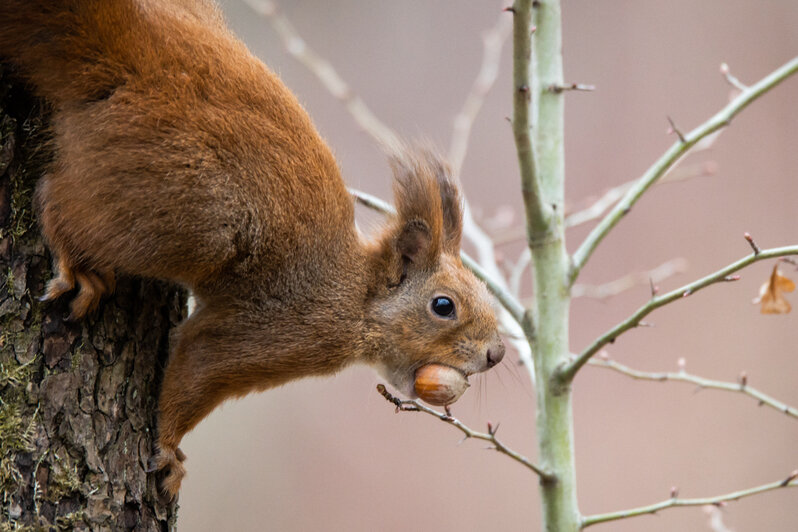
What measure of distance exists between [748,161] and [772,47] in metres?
0.72

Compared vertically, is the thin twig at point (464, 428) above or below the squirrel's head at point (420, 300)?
below

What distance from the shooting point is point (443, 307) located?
7.68 ft

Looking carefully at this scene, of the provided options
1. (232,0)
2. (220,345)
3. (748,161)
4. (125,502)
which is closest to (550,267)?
(220,345)

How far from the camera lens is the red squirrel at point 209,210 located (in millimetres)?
1829

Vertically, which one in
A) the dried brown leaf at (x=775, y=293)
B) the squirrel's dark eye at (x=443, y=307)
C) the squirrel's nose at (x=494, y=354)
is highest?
the squirrel's dark eye at (x=443, y=307)

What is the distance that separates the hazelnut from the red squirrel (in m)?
0.06

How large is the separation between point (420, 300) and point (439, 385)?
258 mm

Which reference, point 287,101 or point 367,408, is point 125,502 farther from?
point 367,408

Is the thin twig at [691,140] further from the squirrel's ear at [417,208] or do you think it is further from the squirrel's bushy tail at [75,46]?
the squirrel's bushy tail at [75,46]

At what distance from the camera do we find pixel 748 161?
4.97 m

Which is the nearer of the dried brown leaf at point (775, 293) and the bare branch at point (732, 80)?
the dried brown leaf at point (775, 293)

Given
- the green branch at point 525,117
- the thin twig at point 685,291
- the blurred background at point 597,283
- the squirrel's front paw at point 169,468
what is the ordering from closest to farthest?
the thin twig at point 685,291 < the green branch at point 525,117 < the squirrel's front paw at point 169,468 < the blurred background at point 597,283

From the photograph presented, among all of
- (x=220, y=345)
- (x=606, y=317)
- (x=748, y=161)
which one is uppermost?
(x=748, y=161)

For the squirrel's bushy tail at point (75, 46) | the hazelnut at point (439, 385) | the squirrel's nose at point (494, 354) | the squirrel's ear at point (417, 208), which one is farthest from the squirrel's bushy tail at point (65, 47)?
the squirrel's nose at point (494, 354)
